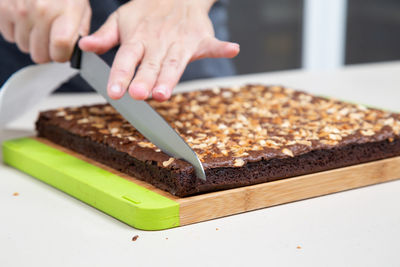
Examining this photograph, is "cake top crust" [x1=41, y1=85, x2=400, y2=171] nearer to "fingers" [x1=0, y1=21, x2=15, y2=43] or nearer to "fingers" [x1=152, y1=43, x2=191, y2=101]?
"fingers" [x1=152, y1=43, x2=191, y2=101]

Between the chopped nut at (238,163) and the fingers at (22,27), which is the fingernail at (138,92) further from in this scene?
the fingers at (22,27)

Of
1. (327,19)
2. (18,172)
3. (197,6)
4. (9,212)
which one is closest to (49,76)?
(18,172)

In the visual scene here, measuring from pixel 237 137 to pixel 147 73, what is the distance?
8.4 inches

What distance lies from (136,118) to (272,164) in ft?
0.93

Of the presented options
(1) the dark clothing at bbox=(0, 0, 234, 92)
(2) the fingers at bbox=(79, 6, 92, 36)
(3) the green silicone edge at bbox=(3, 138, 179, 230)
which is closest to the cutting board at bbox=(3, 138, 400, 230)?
(3) the green silicone edge at bbox=(3, 138, 179, 230)

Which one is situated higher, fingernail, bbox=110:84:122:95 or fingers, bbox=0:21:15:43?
fingers, bbox=0:21:15:43

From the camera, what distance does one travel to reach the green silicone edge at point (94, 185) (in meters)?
0.94

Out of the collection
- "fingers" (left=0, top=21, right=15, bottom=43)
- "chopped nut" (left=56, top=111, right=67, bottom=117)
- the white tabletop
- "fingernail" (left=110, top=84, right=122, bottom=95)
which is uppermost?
"fingers" (left=0, top=21, right=15, bottom=43)

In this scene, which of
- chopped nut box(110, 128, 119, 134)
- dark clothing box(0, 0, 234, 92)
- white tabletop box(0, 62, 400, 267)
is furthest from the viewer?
dark clothing box(0, 0, 234, 92)

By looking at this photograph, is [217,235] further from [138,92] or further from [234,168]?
[138,92]

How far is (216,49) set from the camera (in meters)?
1.25

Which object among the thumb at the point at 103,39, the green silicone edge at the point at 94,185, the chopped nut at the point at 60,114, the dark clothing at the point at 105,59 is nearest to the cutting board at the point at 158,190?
the green silicone edge at the point at 94,185

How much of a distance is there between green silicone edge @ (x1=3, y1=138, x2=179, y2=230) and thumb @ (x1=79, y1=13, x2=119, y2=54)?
0.75ft

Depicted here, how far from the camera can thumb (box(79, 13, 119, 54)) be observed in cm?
121
